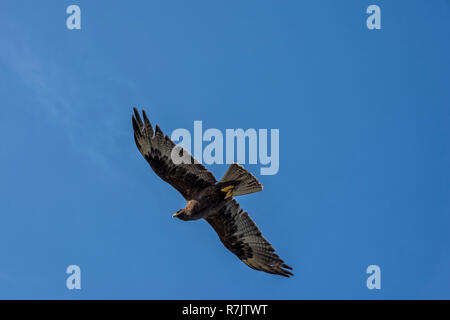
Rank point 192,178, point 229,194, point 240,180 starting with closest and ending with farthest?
1. point 240,180
2. point 229,194
3. point 192,178

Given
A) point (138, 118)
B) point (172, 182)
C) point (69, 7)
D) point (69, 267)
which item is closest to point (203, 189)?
point (172, 182)

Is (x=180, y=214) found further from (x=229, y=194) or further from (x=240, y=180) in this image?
A: (x=240, y=180)

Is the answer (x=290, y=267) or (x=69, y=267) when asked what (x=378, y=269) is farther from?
(x=69, y=267)

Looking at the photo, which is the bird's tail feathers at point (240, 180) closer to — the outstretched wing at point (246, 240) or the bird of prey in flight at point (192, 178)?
the bird of prey in flight at point (192, 178)

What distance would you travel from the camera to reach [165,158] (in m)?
11.9

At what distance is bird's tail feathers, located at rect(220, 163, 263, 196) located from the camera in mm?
11484

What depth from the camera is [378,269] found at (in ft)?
46.1

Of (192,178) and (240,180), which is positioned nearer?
(240,180)

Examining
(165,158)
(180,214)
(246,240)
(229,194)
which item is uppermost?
(165,158)

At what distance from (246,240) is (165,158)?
2.51 metres

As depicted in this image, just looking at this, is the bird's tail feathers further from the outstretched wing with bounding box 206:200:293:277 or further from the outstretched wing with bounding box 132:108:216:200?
the outstretched wing with bounding box 206:200:293:277

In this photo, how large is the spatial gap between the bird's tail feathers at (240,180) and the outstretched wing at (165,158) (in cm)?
44

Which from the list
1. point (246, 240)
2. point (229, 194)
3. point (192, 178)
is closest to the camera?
point (229, 194)

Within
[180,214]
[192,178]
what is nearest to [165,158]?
[192,178]
